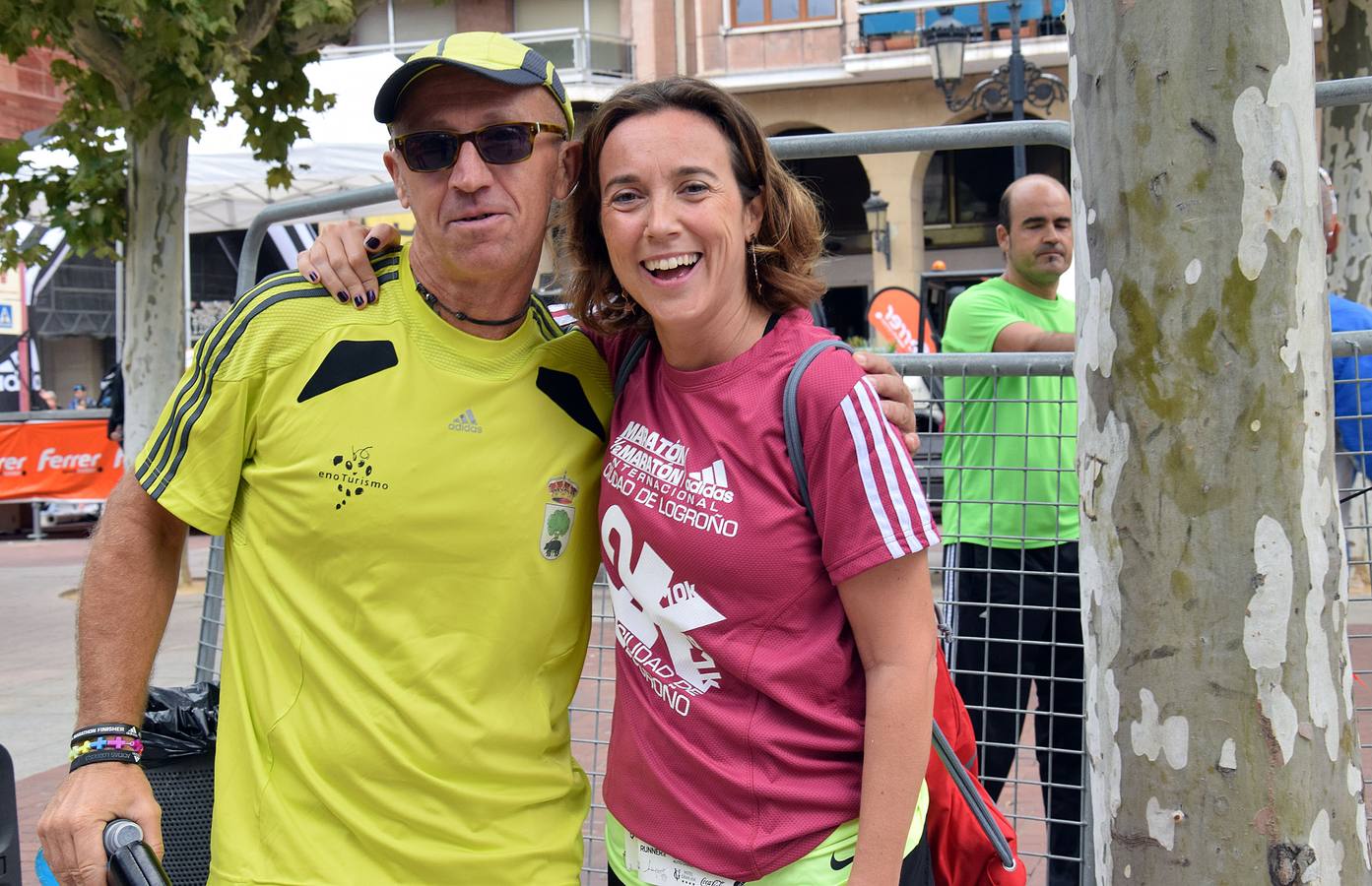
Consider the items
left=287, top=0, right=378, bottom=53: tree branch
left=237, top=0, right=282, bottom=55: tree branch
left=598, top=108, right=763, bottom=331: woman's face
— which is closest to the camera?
left=598, top=108, right=763, bottom=331: woman's face

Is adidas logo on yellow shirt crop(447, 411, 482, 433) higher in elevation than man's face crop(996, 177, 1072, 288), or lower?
lower

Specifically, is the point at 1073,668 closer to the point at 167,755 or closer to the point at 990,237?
the point at 167,755

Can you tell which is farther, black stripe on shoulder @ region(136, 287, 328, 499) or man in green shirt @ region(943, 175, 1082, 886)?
man in green shirt @ region(943, 175, 1082, 886)

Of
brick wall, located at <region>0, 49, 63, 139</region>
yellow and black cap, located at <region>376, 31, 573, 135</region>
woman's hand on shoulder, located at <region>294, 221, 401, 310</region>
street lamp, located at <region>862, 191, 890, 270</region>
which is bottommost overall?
woman's hand on shoulder, located at <region>294, 221, 401, 310</region>

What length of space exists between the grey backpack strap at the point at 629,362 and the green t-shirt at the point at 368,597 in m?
0.20

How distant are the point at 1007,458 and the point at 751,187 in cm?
176

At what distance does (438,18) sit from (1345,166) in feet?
70.1

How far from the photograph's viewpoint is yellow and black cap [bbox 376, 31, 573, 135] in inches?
81.3

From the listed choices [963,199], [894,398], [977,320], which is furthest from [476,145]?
[963,199]

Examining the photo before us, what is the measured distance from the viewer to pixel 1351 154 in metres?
9.35

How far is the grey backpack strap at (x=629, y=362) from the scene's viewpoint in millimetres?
2191

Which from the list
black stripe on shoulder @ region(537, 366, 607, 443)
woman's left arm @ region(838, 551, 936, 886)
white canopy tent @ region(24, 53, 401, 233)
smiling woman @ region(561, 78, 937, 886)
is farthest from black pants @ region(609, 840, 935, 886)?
white canopy tent @ region(24, 53, 401, 233)

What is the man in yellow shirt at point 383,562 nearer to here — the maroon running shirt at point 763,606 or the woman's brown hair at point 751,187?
the woman's brown hair at point 751,187

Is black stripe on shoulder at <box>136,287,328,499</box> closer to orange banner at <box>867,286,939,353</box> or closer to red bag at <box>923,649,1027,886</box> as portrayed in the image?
red bag at <box>923,649,1027,886</box>
